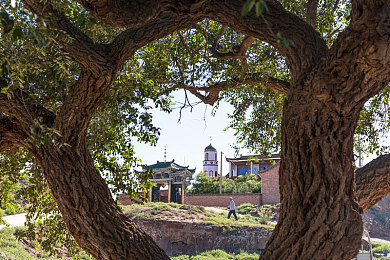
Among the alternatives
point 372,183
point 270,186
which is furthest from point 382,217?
point 372,183

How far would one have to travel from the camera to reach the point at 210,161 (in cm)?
5022

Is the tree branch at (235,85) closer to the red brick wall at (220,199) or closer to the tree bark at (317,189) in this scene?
the tree bark at (317,189)

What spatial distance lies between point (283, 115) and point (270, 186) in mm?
27973

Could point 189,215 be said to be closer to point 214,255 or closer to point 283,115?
point 214,255

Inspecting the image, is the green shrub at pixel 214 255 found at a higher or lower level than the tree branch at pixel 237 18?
lower

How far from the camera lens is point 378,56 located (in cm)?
280

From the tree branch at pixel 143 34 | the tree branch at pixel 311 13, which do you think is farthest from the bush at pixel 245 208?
the tree branch at pixel 143 34

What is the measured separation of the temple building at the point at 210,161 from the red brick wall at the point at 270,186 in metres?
18.0

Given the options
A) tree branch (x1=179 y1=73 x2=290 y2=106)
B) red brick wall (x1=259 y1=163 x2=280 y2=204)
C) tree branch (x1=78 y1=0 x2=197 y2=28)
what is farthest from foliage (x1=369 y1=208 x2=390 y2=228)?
tree branch (x1=78 y1=0 x2=197 y2=28)

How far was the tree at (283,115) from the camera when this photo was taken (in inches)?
116

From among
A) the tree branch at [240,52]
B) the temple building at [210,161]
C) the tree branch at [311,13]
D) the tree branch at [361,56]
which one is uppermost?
the temple building at [210,161]

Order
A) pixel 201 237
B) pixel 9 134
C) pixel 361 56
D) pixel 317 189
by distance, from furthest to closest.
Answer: pixel 201 237
pixel 9 134
pixel 317 189
pixel 361 56

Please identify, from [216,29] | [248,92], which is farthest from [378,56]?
[248,92]

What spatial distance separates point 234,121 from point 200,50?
183 cm
